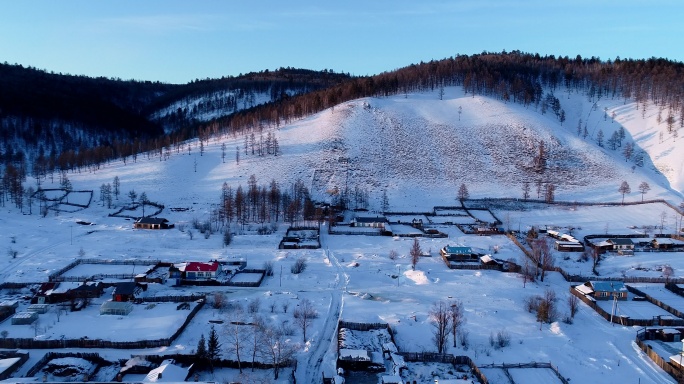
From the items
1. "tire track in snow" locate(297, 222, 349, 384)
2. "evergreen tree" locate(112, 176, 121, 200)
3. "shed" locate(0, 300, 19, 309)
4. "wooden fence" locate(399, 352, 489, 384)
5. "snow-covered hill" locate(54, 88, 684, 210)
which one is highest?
"snow-covered hill" locate(54, 88, 684, 210)

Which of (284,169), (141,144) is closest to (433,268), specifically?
(284,169)

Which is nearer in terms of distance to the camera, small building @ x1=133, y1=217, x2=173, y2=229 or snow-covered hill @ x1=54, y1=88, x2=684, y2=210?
small building @ x1=133, y1=217, x2=173, y2=229

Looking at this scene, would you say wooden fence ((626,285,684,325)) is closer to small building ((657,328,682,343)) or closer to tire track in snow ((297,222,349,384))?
small building ((657,328,682,343))

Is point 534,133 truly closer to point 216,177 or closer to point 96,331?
point 216,177

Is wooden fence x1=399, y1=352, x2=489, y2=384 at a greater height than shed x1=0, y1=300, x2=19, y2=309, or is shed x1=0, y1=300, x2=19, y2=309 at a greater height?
shed x1=0, y1=300, x2=19, y2=309

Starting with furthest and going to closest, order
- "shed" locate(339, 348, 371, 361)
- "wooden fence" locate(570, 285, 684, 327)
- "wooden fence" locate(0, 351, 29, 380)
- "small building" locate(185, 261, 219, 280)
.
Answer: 1. "small building" locate(185, 261, 219, 280)
2. "wooden fence" locate(570, 285, 684, 327)
3. "shed" locate(339, 348, 371, 361)
4. "wooden fence" locate(0, 351, 29, 380)

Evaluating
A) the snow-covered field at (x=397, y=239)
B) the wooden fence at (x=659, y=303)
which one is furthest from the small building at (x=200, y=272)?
the wooden fence at (x=659, y=303)

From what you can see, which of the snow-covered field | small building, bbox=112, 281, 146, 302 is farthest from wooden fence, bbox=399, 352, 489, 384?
small building, bbox=112, 281, 146, 302

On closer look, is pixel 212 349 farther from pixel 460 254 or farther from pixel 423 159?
pixel 423 159
